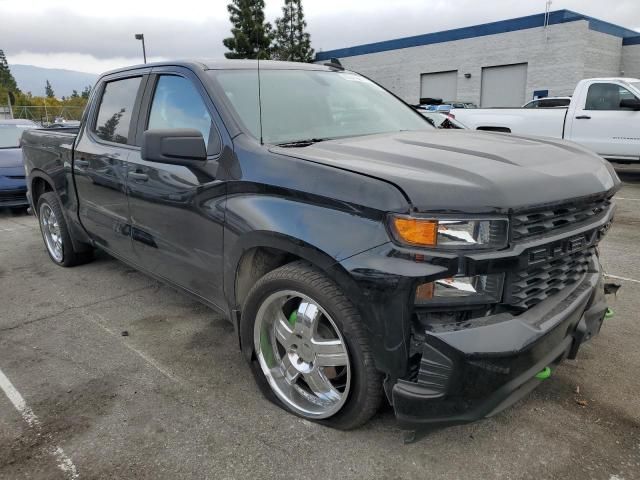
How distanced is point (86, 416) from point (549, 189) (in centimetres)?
258

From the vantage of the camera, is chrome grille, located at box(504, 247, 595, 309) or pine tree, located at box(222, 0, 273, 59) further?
pine tree, located at box(222, 0, 273, 59)

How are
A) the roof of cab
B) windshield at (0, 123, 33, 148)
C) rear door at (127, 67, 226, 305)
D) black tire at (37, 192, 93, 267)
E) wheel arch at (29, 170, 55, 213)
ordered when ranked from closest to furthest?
1. rear door at (127, 67, 226, 305)
2. the roof of cab
3. black tire at (37, 192, 93, 267)
4. wheel arch at (29, 170, 55, 213)
5. windshield at (0, 123, 33, 148)

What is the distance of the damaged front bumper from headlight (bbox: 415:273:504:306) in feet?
0.29

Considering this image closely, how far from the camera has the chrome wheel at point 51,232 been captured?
5.36 m

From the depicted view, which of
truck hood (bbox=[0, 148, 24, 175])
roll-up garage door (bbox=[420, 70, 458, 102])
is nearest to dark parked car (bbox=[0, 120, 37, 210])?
truck hood (bbox=[0, 148, 24, 175])

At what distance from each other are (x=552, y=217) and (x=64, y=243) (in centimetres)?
463

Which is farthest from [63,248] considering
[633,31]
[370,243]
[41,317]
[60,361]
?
[633,31]

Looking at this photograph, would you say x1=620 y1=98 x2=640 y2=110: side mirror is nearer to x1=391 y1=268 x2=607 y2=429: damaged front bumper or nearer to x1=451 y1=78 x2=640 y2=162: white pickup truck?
x1=451 y1=78 x2=640 y2=162: white pickup truck

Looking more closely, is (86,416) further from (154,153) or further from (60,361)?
(154,153)

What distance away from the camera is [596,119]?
1034 cm

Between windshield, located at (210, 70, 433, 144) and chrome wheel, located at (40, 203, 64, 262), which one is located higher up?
windshield, located at (210, 70, 433, 144)

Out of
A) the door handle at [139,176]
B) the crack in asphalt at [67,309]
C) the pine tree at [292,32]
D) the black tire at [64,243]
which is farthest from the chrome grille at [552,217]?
the pine tree at [292,32]

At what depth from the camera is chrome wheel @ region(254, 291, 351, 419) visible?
2.43m

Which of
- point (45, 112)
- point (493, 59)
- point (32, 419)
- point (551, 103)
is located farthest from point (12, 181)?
point (45, 112)
